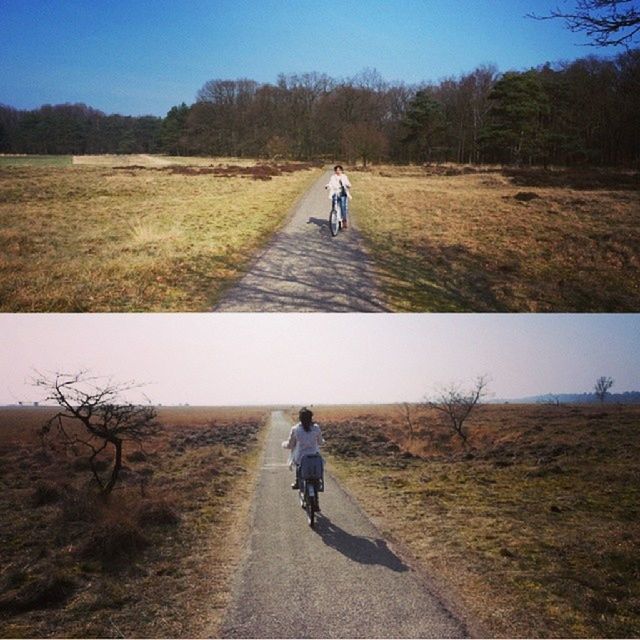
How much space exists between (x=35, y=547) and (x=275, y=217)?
4644 millimetres

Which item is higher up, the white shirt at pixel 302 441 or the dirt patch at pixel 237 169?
the dirt patch at pixel 237 169

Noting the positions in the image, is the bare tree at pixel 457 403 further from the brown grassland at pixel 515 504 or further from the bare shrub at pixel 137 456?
the bare shrub at pixel 137 456

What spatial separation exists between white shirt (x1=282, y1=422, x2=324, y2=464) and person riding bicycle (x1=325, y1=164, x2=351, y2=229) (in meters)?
2.55

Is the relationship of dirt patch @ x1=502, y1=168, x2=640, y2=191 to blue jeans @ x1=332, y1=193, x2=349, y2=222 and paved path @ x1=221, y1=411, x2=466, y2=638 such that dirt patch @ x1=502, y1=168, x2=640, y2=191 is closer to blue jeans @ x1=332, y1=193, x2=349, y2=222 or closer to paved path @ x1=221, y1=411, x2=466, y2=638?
blue jeans @ x1=332, y1=193, x2=349, y2=222

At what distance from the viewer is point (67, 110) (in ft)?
17.7

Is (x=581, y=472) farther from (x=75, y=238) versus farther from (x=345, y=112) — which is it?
(x=75, y=238)

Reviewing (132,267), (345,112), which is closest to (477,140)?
(345,112)

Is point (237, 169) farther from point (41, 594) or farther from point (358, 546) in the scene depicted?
point (41, 594)

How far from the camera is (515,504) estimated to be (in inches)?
245

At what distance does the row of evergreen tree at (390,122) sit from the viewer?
18.1 feet

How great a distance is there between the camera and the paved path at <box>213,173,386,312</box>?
16.9 feet

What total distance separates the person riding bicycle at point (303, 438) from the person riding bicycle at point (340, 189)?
2.43 m

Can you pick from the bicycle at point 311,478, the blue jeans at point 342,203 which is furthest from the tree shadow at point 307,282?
the bicycle at point 311,478

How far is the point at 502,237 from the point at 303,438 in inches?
135
